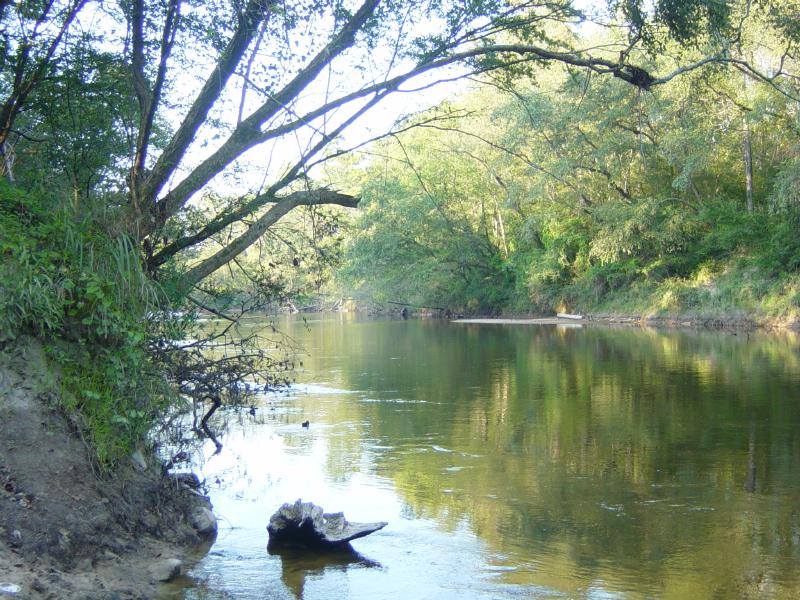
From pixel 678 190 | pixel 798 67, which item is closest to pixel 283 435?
pixel 798 67

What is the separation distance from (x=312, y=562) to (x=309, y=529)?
33 centimetres

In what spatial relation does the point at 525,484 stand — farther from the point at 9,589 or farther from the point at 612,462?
the point at 9,589

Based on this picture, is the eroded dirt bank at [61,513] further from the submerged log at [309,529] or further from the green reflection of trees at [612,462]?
the green reflection of trees at [612,462]

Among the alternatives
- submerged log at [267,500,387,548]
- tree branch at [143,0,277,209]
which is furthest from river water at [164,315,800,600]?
tree branch at [143,0,277,209]

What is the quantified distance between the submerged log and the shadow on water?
0.07m

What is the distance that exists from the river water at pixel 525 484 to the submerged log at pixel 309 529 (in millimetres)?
152

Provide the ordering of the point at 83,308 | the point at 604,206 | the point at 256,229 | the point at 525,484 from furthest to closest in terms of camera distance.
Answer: the point at 604,206, the point at 525,484, the point at 256,229, the point at 83,308

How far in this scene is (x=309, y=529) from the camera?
7.05m

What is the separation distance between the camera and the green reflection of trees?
6.88m

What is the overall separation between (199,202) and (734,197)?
35.4m

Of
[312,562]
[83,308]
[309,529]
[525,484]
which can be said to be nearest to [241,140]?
[83,308]

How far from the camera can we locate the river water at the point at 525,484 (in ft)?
21.2

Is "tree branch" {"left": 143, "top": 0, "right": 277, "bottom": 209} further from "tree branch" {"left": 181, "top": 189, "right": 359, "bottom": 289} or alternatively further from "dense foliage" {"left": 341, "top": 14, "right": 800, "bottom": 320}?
"dense foliage" {"left": 341, "top": 14, "right": 800, "bottom": 320}

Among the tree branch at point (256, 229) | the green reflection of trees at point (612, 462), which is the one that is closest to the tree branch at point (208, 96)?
the tree branch at point (256, 229)
